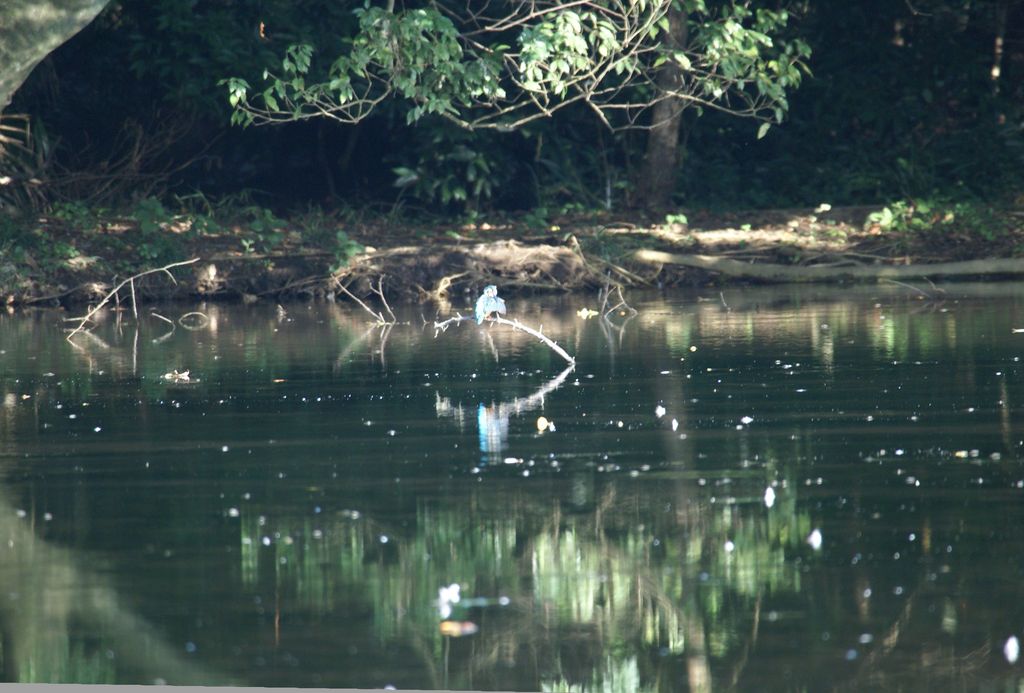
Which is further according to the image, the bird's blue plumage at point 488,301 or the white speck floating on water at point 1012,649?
the bird's blue plumage at point 488,301

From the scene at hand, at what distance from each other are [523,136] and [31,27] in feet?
38.5

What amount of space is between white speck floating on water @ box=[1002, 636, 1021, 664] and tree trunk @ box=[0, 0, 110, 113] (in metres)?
8.59

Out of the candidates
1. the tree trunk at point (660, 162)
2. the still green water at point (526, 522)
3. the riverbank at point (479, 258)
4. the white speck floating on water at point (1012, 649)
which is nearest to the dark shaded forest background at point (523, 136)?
the tree trunk at point (660, 162)

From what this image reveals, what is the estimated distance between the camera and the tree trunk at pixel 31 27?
35.4ft

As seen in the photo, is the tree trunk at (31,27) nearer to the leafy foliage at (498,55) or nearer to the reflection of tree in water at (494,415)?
the leafy foliage at (498,55)

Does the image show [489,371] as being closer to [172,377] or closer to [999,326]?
[172,377]

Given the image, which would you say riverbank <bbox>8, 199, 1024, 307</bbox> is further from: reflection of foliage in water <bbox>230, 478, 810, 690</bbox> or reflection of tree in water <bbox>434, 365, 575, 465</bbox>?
reflection of foliage in water <bbox>230, 478, 810, 690</bbox>

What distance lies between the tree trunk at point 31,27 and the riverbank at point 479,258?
18.2 feet

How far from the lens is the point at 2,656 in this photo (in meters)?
4.41

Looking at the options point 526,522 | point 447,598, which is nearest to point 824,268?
point 526,522

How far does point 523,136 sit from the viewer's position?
22.0m

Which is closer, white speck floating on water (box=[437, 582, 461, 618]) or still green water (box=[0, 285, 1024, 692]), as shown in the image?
still green water (box=[0, 285, 1024, 692])

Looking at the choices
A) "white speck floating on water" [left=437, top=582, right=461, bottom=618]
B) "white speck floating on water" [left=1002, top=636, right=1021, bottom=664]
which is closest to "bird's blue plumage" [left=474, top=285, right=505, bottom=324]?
"white speck floating on water" [left=437, top=582, right=461, bottom=618]

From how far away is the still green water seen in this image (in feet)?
14.2
